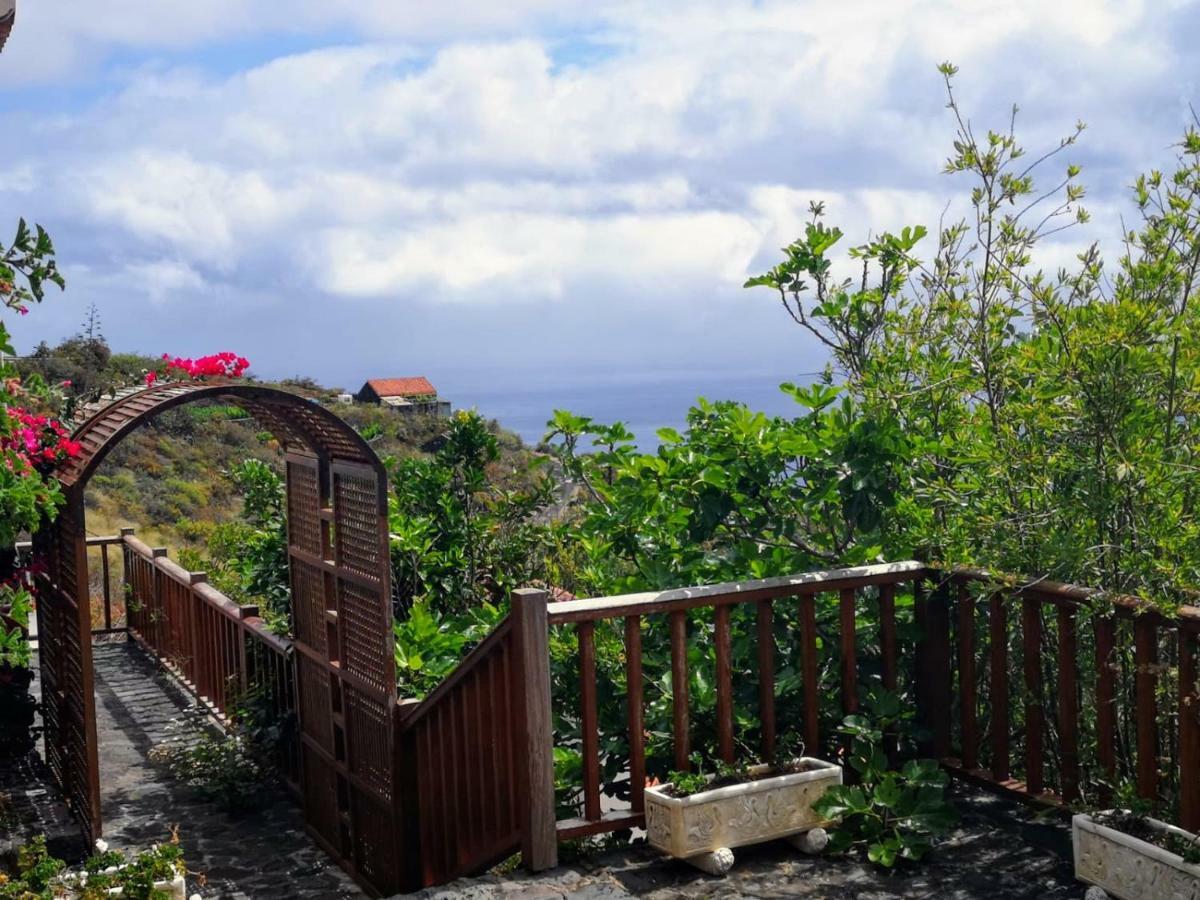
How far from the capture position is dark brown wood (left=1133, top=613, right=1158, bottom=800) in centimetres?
369

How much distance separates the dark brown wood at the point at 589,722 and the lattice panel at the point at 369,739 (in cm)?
117

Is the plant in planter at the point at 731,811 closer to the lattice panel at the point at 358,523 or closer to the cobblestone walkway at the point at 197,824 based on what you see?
the lattice panel at the point at 358,523

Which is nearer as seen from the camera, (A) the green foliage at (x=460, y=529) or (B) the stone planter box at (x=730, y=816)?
(B) the stone planter box at (x=730, y=816)

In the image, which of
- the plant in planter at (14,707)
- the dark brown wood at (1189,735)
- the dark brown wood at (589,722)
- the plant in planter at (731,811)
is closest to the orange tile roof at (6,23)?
the plant in planter at (14,707)

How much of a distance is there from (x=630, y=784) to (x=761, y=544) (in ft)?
3.59

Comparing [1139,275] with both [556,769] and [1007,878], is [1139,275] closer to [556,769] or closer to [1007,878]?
[1007,878]

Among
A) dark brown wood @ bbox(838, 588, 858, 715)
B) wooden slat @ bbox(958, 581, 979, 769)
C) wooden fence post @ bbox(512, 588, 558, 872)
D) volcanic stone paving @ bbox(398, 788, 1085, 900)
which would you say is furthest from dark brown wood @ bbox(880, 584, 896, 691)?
wooden fence post @ bbox(512, 588, 558, 872)

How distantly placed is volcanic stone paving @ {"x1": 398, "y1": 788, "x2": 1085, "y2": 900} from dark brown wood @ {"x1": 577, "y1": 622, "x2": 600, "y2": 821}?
19 centimetres

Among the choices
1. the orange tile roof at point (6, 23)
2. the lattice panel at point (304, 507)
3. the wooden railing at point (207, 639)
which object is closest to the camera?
the lattice panel at point (304, 507)

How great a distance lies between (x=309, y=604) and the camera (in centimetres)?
584

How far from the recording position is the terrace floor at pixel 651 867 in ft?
12.5

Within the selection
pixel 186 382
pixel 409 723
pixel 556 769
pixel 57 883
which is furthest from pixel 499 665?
pixel 186 382

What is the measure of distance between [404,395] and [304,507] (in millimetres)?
32437

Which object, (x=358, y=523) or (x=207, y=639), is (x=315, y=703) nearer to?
(x=358, y=523)
